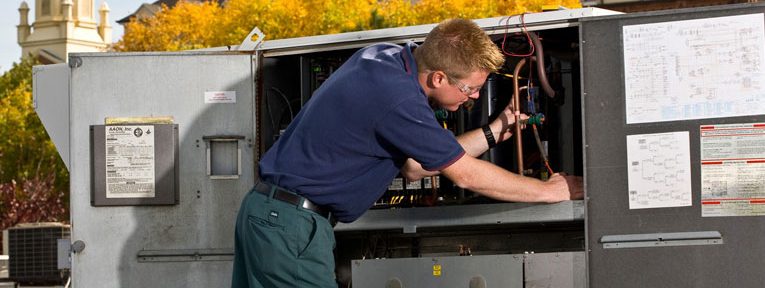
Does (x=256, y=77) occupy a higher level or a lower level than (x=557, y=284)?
higher

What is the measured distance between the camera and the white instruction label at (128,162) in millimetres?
7891

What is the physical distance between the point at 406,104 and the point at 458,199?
186 cm

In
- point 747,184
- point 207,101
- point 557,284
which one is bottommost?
point 557,284

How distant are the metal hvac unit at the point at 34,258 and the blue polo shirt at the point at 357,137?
914 cm

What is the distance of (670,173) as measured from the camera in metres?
6.64

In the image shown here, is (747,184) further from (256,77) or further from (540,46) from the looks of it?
(256,77)

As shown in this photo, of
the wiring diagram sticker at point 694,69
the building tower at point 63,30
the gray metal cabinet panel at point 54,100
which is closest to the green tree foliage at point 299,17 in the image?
the gray metal cabinet panel at point 54,100

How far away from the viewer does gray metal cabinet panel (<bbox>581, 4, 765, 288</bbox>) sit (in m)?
6.56


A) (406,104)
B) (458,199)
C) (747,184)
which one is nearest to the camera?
(406,104)

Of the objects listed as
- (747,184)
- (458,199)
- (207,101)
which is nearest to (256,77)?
(207,101)

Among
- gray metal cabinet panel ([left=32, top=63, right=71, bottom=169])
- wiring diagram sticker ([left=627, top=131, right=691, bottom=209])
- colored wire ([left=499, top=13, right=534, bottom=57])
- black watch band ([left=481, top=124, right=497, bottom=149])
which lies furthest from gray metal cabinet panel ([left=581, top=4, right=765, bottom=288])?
gray metal cabinet panel ([left=32, top=63, right=71, bottom=169])

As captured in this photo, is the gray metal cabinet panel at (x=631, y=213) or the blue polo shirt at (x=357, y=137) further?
the gray metal cabinet panel at (x=631, y=213)

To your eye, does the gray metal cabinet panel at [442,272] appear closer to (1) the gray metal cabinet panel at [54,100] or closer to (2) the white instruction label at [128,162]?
(2) the white instruction label at [128,162]

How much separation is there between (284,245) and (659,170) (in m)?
1.88
